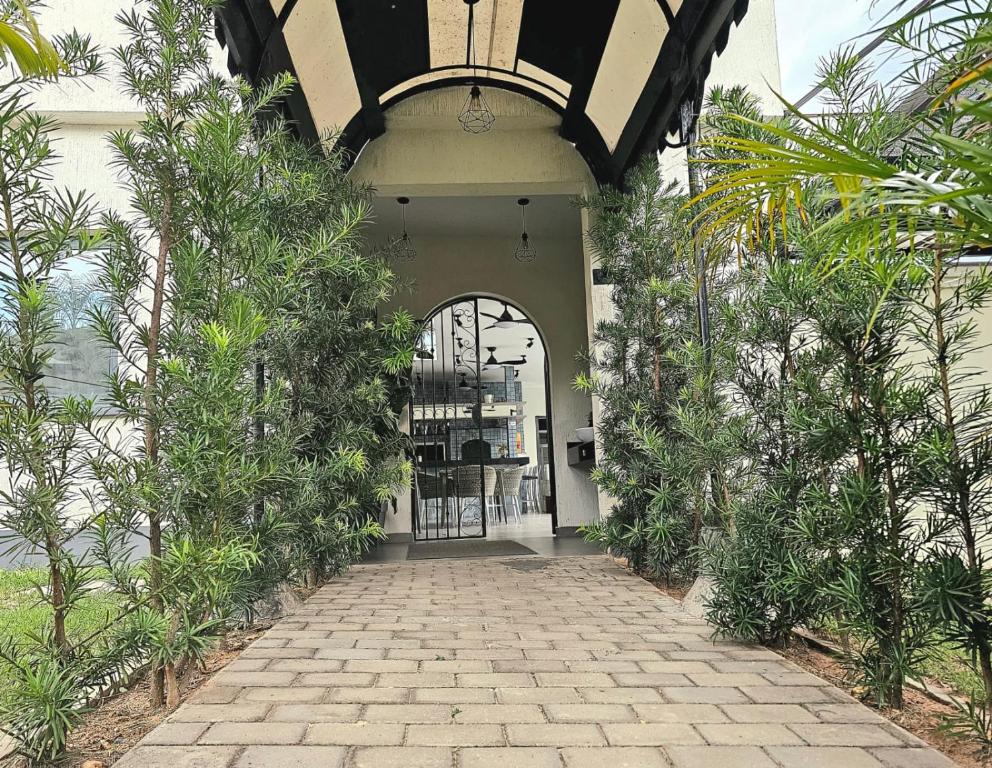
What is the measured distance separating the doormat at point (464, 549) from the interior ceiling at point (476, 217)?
3.25 meters

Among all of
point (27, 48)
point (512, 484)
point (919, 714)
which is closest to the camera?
point (27, 48)

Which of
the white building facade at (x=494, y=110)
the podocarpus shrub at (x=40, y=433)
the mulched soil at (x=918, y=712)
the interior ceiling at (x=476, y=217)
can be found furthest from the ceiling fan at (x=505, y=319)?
the podocarpus shrub at (x=40, y=433)

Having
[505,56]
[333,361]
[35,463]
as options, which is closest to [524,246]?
[505,56]

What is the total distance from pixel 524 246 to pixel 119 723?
22.3ft

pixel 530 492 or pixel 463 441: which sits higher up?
pixel 463 441

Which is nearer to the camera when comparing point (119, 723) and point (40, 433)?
point (40, 433)

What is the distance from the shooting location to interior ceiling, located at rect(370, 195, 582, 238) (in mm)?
7191

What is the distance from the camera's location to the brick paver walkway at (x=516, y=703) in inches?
67.2

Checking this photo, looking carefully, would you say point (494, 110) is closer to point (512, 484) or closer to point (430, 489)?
point (430, 489)

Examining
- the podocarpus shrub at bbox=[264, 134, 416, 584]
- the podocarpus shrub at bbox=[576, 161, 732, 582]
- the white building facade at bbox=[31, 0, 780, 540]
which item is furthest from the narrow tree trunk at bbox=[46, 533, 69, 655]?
the podocarpus shrub at bbox=[576, 161, 732, 582]

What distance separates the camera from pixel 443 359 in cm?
804

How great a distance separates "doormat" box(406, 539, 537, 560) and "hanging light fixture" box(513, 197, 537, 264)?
9.94ft

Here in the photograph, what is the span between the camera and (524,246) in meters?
8.21

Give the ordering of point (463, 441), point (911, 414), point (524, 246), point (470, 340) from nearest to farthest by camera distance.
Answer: point (911, 414), point (524, 246), point (463, 441), point (470, 340)
